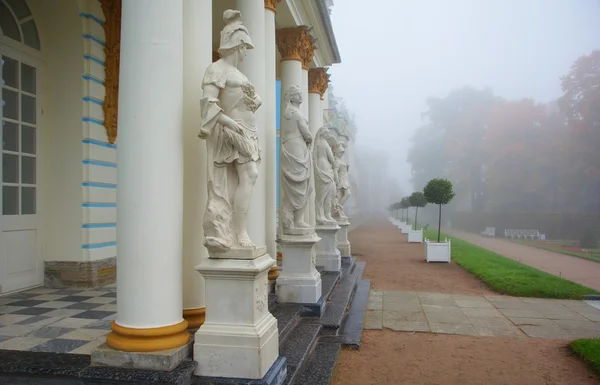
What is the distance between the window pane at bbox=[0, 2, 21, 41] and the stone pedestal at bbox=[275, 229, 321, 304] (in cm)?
466

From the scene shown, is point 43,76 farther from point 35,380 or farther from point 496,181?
point 496,181

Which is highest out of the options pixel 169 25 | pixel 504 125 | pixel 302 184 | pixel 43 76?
pixel 504 125

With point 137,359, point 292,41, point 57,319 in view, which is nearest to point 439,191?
point 292,41

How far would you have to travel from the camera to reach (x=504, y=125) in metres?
42.3

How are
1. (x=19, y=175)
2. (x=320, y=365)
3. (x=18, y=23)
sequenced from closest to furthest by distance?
1. (x=320, y=365)
2. (x=19, y=175)
3. (x=18, y=23)

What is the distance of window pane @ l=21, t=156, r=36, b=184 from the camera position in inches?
239

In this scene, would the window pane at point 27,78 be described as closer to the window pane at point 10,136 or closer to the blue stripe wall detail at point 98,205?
the window pane at point 10,136

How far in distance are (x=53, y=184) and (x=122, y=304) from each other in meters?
3.90

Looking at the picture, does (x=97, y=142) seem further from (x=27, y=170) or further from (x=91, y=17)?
(x=91, y=17)

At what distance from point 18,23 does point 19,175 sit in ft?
6.99

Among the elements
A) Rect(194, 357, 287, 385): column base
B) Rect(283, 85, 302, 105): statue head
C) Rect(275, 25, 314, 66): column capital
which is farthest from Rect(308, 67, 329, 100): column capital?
Rect(194, 357, 287, 385): column base

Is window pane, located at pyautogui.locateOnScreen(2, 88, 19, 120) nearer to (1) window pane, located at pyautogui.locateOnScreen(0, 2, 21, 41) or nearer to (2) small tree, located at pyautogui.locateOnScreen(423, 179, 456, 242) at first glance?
(1) window pane, located at pyautogui.locateOnScreen(0, 2, 21, 41)

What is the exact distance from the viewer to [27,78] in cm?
618

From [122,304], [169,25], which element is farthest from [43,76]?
[122,304]
